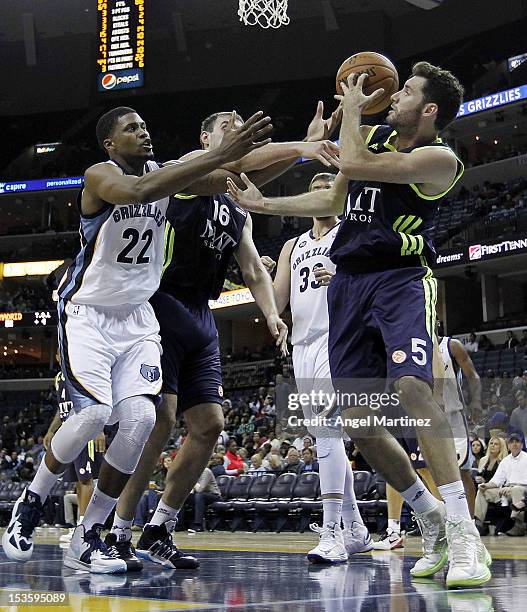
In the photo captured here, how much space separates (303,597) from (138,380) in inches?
61.7

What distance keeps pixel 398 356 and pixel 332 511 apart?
5.29 ft

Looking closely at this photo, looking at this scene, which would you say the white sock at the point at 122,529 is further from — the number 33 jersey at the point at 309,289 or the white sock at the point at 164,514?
the number 33 jersey at the point at 309,289

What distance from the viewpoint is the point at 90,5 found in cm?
3506

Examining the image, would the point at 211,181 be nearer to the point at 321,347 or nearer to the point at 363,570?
the point at 321,347

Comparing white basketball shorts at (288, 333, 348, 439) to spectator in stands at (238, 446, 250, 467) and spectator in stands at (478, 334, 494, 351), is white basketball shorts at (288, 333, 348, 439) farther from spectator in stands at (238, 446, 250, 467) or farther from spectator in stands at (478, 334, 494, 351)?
spectator in stands at (478, 334, 494, 351)

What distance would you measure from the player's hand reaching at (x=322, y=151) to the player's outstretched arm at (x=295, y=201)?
0.51 feet

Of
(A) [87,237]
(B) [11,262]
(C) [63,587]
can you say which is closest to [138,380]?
(A) [87,237]

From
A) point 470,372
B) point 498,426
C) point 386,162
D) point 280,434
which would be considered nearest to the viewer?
point 386,162

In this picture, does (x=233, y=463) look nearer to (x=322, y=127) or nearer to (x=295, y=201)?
(x=322, y=127)

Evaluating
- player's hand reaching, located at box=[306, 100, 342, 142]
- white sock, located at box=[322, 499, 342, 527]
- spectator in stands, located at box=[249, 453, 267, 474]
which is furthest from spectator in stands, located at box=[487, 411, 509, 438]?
player's hand reaching, located at box=[306, 100, 342, 142]

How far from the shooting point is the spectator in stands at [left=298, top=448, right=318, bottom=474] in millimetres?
12742

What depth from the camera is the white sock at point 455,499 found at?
3799 mm

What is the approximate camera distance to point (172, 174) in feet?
13.2

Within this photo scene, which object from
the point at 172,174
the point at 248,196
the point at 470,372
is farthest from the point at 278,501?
the point at 172,174
